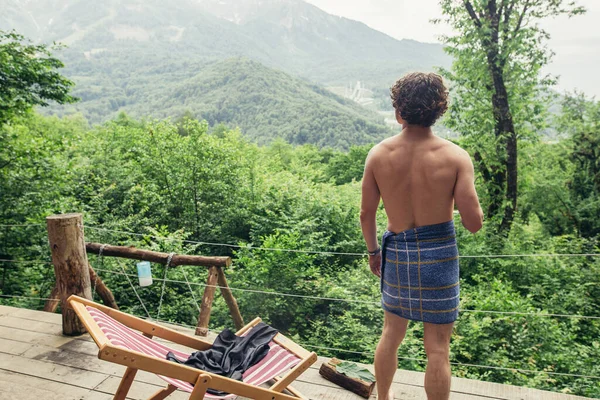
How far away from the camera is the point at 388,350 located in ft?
6.84

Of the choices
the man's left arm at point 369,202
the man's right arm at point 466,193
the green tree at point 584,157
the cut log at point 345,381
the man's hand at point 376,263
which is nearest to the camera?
the man's right arm at point 466,193

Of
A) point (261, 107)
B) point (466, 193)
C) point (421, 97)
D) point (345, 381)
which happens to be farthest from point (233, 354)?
point (261, 107)

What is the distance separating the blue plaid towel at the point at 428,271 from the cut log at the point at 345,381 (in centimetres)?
78

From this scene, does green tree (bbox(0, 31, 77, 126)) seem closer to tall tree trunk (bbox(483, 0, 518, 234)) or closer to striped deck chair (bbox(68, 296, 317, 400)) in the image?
striped deck chair (bbox(68, 296, 317, 400))

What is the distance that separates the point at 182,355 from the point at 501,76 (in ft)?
33.8

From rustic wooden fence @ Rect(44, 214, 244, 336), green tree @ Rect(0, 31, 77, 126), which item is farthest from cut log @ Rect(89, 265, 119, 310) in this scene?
green tree @ Rect(0, 31, 77, 126)

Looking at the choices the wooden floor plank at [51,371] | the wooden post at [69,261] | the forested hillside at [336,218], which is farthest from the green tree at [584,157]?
the wooden floor plank at [51,371]

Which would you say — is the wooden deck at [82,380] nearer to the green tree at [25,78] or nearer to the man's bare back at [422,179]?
the man's bare back at [422,179]

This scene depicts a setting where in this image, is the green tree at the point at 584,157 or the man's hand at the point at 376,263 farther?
the green tree at the point at 584,157

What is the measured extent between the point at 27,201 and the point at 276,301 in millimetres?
3990

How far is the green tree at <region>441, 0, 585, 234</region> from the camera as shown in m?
10.2

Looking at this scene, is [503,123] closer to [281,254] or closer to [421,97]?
[281,254]

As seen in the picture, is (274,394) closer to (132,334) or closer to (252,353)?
(252,353)

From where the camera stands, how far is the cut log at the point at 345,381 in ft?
8.22
